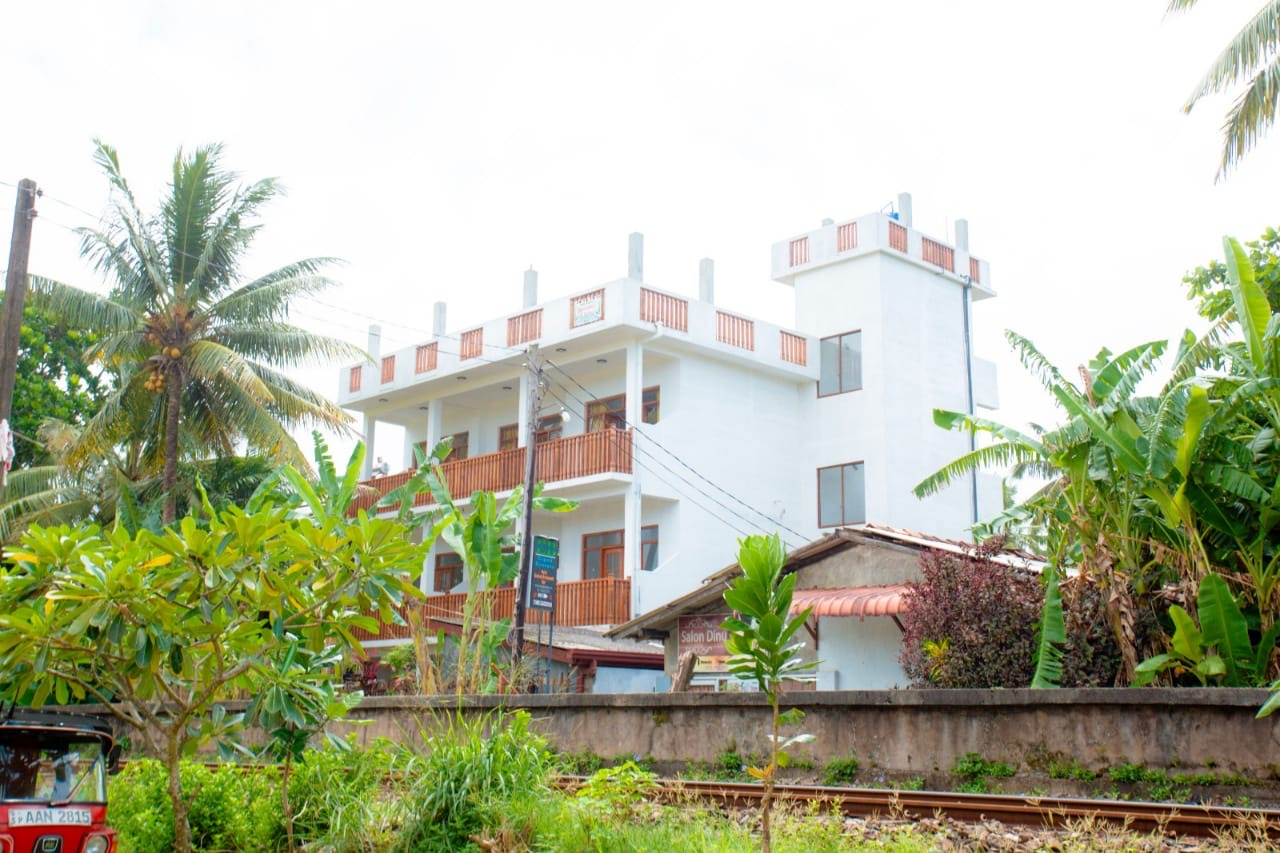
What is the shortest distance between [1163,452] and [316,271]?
18370mm

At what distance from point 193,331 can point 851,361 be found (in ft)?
48.4

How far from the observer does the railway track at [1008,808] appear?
8750 mm

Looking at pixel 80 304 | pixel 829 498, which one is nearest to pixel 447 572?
pixel 829 498

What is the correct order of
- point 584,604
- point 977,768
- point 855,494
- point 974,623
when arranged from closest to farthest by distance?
1. point 977,768
2. point 974,623
3. point 584,604
4. point 855,494

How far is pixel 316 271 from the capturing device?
26.3m

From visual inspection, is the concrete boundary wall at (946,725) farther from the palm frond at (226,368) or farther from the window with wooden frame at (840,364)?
the window with wooden frame at (840,364)

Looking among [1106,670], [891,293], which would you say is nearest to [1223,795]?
[1106,670]

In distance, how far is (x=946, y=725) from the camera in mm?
12195

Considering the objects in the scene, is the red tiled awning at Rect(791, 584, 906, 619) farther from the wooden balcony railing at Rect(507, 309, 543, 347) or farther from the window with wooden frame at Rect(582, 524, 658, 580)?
the wooden balcony railing at Rect(507, 309, 543, 347)

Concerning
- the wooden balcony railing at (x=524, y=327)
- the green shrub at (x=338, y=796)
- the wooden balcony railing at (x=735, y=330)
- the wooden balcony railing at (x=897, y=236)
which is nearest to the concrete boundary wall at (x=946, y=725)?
the green shrub at (x=338, y=796)

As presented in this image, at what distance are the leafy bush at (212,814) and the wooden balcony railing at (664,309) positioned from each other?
16.3 m

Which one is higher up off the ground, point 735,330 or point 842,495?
point 735,330

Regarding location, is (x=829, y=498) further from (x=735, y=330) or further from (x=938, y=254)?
(x=938, y=254)

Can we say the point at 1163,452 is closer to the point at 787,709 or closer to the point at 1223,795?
the point at 1223,795
